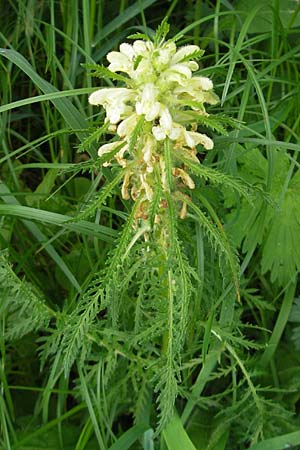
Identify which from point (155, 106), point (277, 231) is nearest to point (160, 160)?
point (155, 106)

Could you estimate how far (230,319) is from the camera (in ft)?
6.64

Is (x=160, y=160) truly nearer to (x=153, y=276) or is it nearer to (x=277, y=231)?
(x=153, y=276)

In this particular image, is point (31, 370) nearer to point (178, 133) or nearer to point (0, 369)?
point (0, 369)

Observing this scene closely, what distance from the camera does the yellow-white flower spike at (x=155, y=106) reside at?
144 cm

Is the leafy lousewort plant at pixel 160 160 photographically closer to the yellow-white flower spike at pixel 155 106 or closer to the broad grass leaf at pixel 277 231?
the yellow-white flower spike at pixel 155 106

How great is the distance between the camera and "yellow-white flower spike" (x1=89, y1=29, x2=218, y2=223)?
1441mm

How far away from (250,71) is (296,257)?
60 centimetres

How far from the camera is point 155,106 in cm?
143

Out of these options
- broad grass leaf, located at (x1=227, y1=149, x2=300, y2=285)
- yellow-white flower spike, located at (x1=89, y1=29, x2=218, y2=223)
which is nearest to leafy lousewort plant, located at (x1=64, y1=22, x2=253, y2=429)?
yellow-white flower spike, located at (x1=89, y1=29, x2=218, y2=223)

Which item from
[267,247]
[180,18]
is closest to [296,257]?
[267,247]

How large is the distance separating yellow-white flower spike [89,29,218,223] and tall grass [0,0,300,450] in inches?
3.0

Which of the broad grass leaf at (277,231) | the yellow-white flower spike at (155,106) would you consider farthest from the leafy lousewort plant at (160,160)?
the broad grass leaf at (277,231)

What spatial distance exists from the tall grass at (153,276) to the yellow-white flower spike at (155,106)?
0.25 ft

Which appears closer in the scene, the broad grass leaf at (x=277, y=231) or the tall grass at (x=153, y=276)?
the tall grass at (x=153, y=276)
